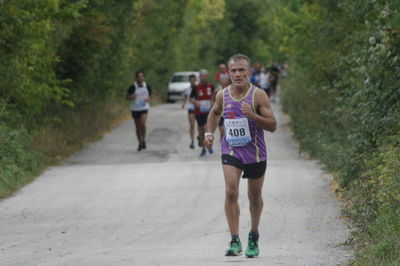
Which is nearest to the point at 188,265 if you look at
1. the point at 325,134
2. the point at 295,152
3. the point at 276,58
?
the point at 325,134

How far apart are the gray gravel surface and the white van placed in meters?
31.1

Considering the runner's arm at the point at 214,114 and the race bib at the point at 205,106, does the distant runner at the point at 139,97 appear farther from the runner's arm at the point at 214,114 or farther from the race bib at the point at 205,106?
the runner's arm at the point at 214,114

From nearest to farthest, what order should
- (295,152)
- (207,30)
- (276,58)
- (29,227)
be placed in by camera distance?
(29,227) < (295,152) < (207,30) < (276,58)

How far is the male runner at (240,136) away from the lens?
8.90 m

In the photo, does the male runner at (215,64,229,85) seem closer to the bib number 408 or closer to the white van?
the bib number 408

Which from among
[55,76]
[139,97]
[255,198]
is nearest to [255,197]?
[255,198]

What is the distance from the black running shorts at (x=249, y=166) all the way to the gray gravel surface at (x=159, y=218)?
802 mm

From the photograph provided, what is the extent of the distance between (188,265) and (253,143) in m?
1.38

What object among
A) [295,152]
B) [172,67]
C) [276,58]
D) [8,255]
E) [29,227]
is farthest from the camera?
[276,58]

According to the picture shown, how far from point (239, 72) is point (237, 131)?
56 centimetres

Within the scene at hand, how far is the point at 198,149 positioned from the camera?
25.1 metres

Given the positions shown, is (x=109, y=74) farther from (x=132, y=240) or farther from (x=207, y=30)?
(x=207, y=30)

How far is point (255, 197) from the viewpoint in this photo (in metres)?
9.26

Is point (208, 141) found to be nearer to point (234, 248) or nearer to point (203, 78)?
point (234, 248)
